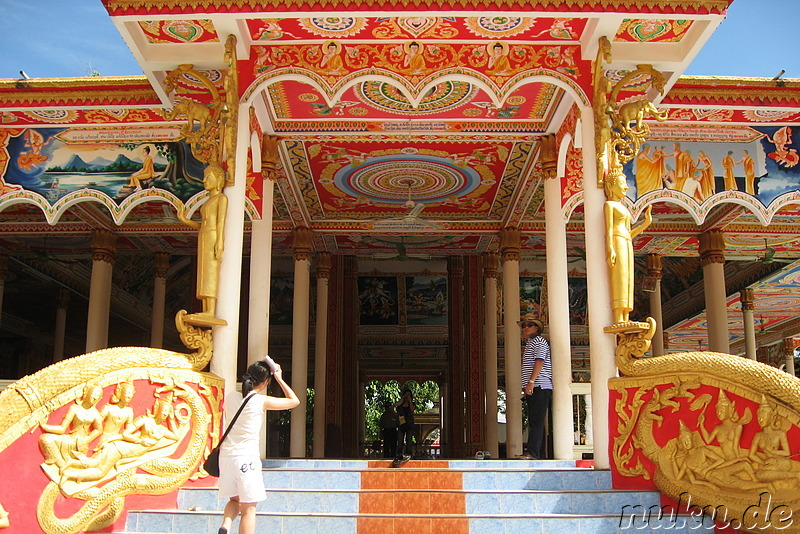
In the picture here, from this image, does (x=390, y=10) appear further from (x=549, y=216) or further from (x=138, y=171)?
(x=138, y=171)

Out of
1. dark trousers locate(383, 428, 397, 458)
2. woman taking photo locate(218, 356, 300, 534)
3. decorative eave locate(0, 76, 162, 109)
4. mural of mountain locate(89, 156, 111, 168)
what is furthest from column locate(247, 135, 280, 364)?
dark trousers locate(383, 428, 397, 458)

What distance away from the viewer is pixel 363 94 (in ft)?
25.2

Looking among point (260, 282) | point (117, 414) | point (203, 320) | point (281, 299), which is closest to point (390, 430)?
point (281, 299)

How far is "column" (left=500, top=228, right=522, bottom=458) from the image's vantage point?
→ 1091cm

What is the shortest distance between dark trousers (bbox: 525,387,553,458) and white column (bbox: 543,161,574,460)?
181 mm

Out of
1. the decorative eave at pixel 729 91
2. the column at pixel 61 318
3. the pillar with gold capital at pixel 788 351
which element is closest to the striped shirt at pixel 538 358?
the decorative eave at pixel 729 91

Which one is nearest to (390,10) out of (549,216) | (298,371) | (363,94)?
(363,94)

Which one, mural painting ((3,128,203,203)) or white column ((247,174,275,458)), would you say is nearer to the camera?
white column ((247,174,275,458))

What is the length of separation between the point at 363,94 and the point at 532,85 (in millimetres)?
1686

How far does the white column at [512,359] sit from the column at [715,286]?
320 cm

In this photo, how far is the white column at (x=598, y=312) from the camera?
5.93 m

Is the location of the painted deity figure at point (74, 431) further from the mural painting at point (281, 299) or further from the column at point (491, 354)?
the mural painting at point (281, 299)

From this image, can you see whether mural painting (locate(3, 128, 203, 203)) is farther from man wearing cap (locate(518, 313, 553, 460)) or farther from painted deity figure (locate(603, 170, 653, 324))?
painted deity figure (locate(603, 170, 653, 324))

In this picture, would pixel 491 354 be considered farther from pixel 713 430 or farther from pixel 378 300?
pixel 713 430
